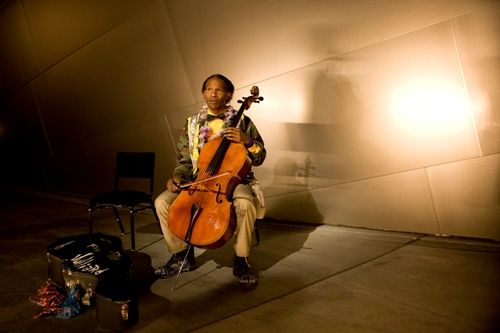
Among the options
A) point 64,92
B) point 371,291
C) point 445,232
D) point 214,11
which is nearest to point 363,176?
point 445,232

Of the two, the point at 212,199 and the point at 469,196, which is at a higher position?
the point at 212,199

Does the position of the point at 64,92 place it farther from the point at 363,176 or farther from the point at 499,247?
the point at 499,247

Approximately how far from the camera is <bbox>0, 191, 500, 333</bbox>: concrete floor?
6.76ft

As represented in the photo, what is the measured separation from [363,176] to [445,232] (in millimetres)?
769

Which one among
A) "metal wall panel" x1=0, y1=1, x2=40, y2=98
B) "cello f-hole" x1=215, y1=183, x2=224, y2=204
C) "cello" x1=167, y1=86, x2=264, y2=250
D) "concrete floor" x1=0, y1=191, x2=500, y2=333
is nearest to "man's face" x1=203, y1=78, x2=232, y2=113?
"cello" x1=167, y1=86, x2=264, y2=250

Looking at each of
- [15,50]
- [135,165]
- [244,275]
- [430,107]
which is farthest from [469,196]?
[15,50]

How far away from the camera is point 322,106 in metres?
3.68

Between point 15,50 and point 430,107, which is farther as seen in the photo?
point 15,50

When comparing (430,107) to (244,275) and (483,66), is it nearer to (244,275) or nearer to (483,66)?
(483,66)

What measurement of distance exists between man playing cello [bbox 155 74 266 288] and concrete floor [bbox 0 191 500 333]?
127 mm

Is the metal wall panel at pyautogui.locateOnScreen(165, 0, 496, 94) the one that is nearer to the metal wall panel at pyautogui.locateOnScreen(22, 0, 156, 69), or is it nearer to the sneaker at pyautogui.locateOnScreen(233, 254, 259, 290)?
the metal wall panel at pyautogui.locateOnScreen(22, 0, 156, 69)

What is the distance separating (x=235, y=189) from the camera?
280 cm

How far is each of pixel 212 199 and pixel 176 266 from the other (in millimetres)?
717

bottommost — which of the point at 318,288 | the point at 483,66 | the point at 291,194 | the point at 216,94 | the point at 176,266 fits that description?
the point at 318,288
